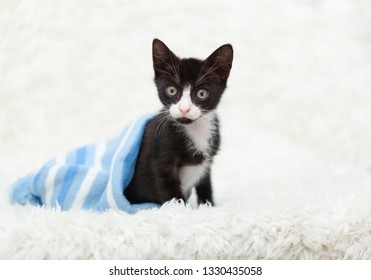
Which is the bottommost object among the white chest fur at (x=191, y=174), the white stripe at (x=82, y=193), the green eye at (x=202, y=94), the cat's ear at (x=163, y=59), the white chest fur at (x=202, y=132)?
the white stripe at (x=82, y=193)

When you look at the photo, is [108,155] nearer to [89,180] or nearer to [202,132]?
[89,180]

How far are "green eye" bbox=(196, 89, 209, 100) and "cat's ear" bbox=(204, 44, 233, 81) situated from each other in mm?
77

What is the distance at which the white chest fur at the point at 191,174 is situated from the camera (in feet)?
5.68

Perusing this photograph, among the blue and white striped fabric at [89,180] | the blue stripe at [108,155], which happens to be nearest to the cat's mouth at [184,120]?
the blue and white striped fabric at [89,180]

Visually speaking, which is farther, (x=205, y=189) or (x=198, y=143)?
(x=205, y=189)

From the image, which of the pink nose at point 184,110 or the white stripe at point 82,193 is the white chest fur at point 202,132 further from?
the white stripe at point 82,193

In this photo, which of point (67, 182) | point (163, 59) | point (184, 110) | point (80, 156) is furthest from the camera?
point (80, 156)

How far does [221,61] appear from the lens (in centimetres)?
167

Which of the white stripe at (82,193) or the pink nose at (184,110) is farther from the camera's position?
the white stripe at (82,193)

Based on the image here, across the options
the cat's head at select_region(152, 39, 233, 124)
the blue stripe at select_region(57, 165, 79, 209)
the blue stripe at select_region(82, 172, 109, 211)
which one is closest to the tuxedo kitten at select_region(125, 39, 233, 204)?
the cat's head at select_region(152, 39, 233, 124)

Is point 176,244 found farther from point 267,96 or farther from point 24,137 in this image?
point 267,96

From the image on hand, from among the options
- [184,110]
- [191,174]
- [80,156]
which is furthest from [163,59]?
[80,156]

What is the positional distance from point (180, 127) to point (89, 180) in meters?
0.38

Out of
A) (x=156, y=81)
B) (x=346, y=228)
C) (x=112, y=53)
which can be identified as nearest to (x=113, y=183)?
(x=156, y=81)
